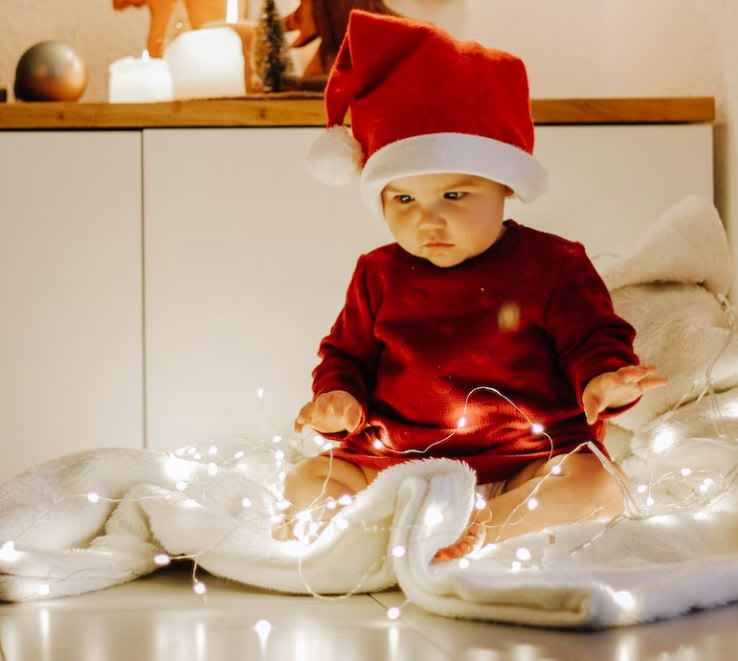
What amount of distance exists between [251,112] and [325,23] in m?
0.28

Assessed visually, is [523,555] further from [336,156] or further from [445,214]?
[336,156]

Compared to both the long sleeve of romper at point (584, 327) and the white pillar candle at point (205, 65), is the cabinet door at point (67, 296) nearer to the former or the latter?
the white pillar candle at point (205, 65)

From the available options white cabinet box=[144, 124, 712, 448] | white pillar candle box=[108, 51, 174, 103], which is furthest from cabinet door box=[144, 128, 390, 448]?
white pillar candle box=[108, 51, 174, 103]

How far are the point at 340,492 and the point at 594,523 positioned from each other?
0.91 feet

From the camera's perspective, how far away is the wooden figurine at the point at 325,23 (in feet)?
5.61

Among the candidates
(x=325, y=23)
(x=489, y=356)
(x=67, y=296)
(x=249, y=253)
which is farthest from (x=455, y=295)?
(x=325, y=23)

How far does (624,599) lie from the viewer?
2.56 feet

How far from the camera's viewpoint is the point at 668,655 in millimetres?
704

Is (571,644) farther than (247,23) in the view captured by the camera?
No

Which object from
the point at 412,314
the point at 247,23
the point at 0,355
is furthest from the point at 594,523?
the point at 247,23

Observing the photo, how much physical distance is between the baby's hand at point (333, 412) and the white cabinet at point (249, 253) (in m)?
0.38

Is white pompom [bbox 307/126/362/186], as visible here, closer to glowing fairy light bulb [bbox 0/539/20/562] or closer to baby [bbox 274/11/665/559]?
baby [bbox 274/11/665/559]

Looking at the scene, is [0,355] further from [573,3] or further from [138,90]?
[573,3]

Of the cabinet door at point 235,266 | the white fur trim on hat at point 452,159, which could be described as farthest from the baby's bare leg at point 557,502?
the cabinet door at point 235,266
